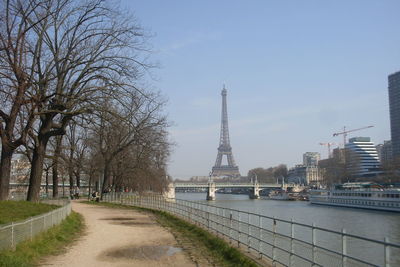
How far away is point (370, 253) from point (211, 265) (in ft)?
47.2

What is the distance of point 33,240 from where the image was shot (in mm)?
15281

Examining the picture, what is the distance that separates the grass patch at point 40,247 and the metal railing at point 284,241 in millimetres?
6185

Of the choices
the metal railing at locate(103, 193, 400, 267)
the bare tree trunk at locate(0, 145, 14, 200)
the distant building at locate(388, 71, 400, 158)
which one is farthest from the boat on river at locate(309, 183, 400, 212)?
the distant building at locate(388, 71, 400, 158)

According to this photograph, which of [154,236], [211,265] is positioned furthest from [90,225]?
[211,265]

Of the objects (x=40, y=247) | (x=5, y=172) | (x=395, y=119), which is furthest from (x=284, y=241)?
(x=395, y=119)

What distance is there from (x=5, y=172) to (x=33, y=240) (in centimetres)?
1006

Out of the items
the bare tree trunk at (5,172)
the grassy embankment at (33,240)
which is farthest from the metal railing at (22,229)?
the bare tree trunk at (5,172)

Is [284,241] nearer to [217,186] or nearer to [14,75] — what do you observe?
[14,75]

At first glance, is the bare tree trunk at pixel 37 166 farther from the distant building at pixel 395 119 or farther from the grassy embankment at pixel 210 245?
the distant building at pixel 395 119

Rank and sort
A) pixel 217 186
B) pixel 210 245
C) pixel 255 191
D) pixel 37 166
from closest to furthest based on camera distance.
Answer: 1. pixel 210 245
2. pixel 37 166
3. pixel 217 186
4. pixel 255 191

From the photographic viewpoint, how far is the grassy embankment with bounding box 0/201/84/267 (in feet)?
39.4

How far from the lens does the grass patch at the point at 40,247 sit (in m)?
11.6

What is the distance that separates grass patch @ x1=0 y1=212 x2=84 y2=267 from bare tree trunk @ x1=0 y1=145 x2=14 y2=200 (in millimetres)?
3625

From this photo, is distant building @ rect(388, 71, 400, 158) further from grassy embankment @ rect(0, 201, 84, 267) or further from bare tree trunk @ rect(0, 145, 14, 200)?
grassy embankment @ rect(0, 201, 84, 267)
